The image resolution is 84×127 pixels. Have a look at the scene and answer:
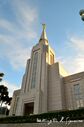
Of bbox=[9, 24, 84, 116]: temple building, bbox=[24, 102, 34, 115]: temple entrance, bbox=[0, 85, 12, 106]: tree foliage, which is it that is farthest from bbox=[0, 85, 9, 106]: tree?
bbox=[24, 102, 34, 115]: temple entrance

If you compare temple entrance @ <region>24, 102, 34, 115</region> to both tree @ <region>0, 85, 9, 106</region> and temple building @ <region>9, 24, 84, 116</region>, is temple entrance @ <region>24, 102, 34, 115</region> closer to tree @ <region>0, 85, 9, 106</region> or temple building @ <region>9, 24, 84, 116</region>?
temple building @ <region>9, 24, 84, 116</region>

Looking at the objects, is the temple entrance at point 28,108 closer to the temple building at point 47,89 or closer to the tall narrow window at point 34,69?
the temple building at point 47,89

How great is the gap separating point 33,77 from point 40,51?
6622 mm

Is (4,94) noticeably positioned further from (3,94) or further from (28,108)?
(28,108)

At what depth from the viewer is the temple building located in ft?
79.2

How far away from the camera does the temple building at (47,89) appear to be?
2414 centimetres

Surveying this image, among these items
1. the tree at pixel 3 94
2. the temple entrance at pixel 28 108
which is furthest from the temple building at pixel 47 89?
the tree at pixel 3 94

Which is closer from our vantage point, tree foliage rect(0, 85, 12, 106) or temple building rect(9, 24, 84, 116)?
temple building rect(9, 24, 84, 116)

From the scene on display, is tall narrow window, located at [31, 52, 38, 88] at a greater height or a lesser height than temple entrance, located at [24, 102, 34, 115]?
greater

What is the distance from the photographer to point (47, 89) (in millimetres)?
26859

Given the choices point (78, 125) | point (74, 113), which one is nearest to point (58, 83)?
point (74, 113)

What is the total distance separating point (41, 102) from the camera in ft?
81.9

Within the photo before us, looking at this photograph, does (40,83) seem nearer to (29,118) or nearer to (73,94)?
(73,94)

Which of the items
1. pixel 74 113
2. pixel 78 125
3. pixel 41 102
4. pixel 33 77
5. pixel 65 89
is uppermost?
pixel 33 77
